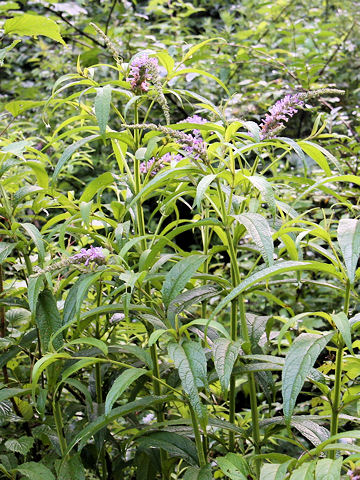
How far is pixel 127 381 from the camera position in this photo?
852 millimetres

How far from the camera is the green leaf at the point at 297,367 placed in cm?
75

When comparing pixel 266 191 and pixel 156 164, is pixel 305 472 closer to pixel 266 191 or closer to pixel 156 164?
pixel 266 191

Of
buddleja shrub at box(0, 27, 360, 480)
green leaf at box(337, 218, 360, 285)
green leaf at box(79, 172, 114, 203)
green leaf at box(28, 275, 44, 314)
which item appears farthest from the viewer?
green leaf at box(79, 172, 114, 203)

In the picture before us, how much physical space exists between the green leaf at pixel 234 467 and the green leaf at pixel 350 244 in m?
0.35

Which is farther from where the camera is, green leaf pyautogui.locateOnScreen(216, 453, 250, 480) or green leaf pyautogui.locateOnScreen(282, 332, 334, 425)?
green leaf pyautogui.locateOnScreen(216, 453, 250, 480)

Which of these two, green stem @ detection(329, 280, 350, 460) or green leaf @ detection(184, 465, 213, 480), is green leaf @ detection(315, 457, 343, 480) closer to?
green stem @ detection(329, 280, 350, 460)

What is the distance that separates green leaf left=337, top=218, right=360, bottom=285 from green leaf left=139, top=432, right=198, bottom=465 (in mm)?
453

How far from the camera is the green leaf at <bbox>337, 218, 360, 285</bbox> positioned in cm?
71

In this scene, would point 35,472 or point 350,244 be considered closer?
point 350,244

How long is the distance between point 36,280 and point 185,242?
8.39ft

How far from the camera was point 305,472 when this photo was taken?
74 centimetres

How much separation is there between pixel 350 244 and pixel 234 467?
399 millimetres

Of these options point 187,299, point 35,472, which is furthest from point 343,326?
point 35,472

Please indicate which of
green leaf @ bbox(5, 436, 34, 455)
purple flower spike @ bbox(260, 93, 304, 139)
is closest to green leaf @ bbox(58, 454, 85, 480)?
green leaf @ bbox(5, 436, 34, 455)
